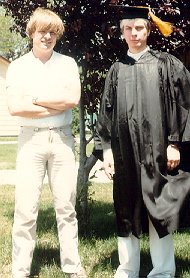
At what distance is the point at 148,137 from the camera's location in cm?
330

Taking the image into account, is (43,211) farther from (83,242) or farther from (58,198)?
(58,198)

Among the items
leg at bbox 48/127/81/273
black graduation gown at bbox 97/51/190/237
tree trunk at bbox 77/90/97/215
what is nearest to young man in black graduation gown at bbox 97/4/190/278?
black graduation gown at bbox 97/51/190/237

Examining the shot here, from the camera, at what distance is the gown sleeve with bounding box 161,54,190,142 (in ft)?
10.7

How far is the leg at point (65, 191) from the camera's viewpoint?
3545 millimetres

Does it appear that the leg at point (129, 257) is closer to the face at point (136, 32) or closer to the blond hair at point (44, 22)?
the face at point (136, 32)

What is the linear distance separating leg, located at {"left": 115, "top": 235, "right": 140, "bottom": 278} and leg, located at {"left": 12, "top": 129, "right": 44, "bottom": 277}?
0.78 meters

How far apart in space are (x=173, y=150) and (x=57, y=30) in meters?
1.40

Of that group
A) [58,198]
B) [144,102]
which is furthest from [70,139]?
[144,102]

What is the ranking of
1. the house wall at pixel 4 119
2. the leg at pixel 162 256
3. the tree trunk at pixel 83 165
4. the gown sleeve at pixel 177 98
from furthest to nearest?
the house wall at pixel 4 119
the tree trunk at pixel 83 165
the leg at pixel 162 256
the gown sleeve at pixel 177 98

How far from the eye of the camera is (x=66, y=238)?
142 inches

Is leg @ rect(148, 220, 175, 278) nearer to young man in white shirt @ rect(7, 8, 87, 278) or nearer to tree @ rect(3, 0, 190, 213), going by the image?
young man in white shirt @ rect(7, 8, 87, 278)

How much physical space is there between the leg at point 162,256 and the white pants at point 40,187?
0.69 meters

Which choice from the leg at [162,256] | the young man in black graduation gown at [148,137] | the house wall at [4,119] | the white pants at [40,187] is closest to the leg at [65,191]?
the white pants at [40,187]

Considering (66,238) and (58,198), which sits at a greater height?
(58,198)
